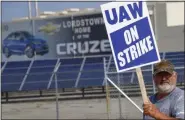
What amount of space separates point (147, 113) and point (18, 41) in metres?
52.2

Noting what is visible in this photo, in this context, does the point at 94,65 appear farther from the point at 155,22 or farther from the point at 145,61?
the point at 155,22

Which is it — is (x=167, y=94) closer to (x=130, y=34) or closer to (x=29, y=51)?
(x=130, y=34)

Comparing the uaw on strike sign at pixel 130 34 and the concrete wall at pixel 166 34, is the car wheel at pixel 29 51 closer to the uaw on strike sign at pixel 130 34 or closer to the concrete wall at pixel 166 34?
the concrete wall at pixel 166 34

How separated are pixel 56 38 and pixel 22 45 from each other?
360 cm

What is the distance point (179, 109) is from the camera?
4.32m

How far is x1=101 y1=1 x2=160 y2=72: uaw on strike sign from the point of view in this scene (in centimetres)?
477

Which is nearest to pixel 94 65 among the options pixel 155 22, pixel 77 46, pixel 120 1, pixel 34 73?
pixel 34 73

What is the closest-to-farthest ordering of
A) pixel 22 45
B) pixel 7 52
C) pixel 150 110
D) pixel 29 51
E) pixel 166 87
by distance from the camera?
pixel 150 110
pixel 166 87
pixel 7 52
pixel 22 45
pixel 29 51

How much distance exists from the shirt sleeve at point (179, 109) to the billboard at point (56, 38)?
159 ft

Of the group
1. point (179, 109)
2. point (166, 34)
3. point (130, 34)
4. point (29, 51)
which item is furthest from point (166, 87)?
point (29, 51)

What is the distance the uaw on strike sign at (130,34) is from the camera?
4773 millimetres

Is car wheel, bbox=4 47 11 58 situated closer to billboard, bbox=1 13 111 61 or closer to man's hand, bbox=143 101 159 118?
billboard, bbox=1 13 111 61

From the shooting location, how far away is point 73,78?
72.0 feet

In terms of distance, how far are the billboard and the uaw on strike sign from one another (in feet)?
157
